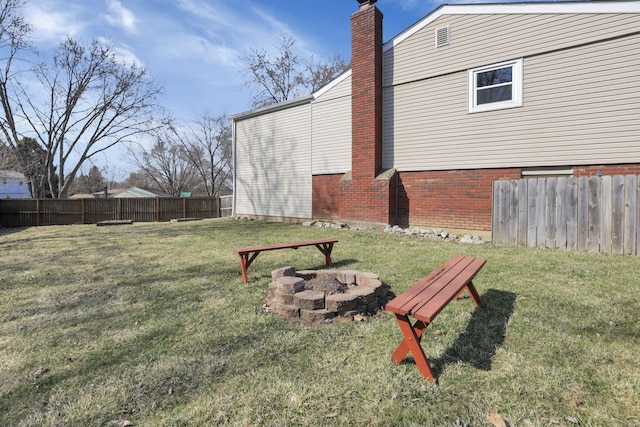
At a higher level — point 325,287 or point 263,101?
point 263,101

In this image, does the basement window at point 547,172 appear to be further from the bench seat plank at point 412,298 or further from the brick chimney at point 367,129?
the bench seat plank at point 412,298

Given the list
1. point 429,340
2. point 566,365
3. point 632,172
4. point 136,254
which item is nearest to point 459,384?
point 429,340

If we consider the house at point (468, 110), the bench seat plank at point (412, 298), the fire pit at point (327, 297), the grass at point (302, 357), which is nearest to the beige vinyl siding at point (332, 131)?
the house at point (468, 110)

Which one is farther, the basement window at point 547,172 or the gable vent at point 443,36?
the gable vent at point 443,36

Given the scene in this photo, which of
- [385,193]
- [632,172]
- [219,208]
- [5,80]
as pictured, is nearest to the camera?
[632,172]

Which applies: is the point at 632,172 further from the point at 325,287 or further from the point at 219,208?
the point at 219,208

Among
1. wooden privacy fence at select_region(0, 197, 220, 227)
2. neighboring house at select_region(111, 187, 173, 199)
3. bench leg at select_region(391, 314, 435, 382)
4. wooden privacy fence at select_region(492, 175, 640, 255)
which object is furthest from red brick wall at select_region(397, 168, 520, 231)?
neighboring house at select_region(111, 187, 173, 199)

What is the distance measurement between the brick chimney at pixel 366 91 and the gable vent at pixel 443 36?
1911 mm

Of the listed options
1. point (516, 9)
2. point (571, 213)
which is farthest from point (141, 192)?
point (571, 213)

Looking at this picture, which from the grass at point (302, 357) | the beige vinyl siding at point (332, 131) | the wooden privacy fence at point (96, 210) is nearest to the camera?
the grass at point (302, 357)

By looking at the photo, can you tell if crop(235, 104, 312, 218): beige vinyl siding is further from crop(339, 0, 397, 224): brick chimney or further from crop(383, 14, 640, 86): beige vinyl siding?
crop(383, 14, 640, 86): beige vinyl siding

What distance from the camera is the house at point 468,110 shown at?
7703 millimetres

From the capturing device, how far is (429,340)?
9.86 ft

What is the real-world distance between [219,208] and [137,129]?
1112cm
